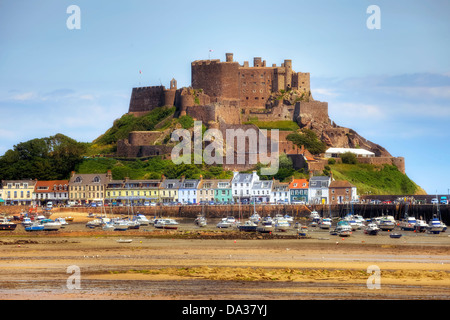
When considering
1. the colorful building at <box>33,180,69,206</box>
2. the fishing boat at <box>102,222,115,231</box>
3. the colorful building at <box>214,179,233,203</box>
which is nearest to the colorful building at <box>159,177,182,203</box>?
the colorful building at <box>214,179,233,203</box>

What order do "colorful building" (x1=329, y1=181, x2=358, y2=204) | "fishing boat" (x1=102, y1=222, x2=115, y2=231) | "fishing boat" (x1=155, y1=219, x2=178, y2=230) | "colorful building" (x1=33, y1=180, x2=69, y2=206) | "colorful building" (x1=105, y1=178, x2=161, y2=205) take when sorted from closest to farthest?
1. "fishing boat" (x1=102, y1=222, x2=115, y2=231)
2. "fishing boat" (x1=155, y1=219, x2=178, y2=230)
3. "colorful building" (x1=329, y1=181, x2=358, y2=204)
4. "colorful building" (x1=105, y1=178, x2=161, y2=205)
5. "colorful building" (x1=33, y1=180, x2=69, y2=206)

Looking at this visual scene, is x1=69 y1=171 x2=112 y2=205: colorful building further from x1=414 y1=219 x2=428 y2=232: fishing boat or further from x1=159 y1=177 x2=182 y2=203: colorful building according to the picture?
x1=414 y1=219 x2=428 y2=232: fishing boat

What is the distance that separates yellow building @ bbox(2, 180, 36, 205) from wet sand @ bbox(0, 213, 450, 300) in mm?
42897

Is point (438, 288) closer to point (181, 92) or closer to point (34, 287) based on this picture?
point (34, 287)

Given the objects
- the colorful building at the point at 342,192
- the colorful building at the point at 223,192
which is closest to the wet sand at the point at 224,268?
the colorful building at the point at 342,192

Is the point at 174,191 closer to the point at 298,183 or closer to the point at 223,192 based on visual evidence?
the point at 223,192

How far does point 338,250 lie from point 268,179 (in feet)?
169

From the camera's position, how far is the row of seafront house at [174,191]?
3289 inches

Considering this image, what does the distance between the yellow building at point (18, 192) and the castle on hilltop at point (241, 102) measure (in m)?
13.0

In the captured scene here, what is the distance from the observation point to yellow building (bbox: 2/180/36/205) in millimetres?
90625

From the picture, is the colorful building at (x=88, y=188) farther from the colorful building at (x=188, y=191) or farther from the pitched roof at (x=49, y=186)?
the colorful building at (x=188, y=191)

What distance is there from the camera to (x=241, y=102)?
102 meters

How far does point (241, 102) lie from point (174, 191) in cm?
2032

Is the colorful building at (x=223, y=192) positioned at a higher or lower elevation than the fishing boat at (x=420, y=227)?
higher
